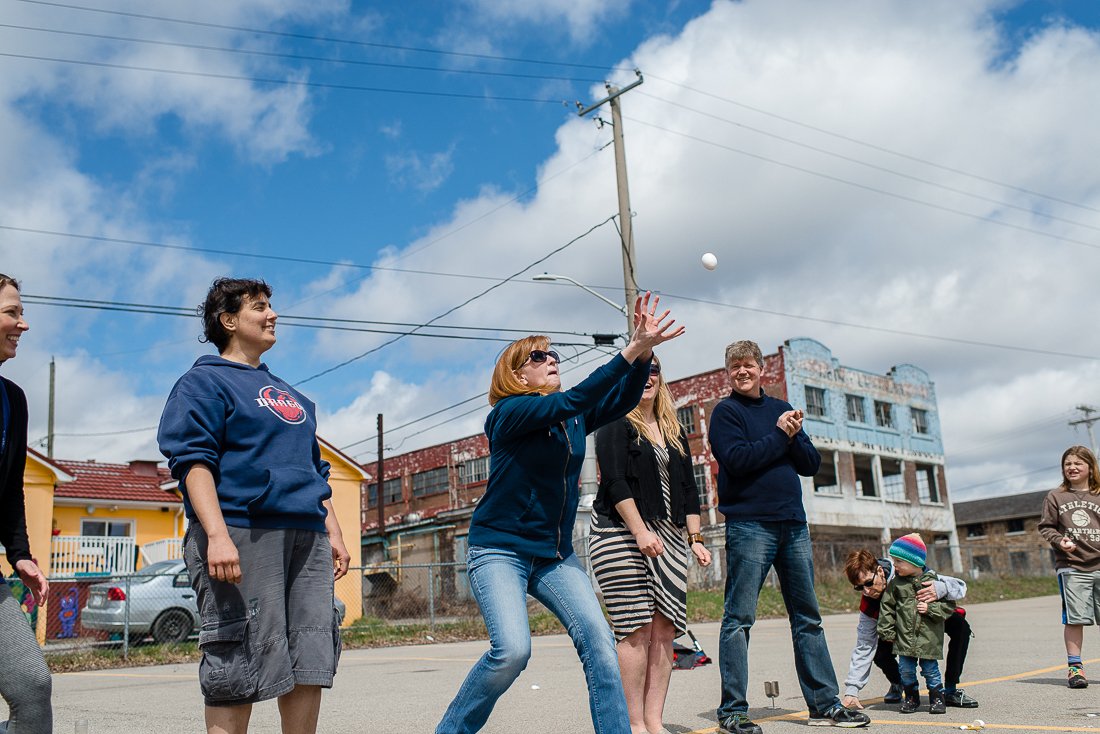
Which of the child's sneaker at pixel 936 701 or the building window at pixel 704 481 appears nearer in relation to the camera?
the child's sneaker at pixel 936 701

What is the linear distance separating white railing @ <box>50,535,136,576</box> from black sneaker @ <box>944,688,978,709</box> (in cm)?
1971

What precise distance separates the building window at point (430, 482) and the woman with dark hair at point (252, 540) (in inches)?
2006

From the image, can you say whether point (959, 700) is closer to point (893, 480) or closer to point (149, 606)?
point (149, 606)

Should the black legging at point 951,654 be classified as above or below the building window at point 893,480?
below

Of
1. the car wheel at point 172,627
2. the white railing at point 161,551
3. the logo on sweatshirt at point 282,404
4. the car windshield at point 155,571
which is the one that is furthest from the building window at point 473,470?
the logo on sweatshirt at point 282,404

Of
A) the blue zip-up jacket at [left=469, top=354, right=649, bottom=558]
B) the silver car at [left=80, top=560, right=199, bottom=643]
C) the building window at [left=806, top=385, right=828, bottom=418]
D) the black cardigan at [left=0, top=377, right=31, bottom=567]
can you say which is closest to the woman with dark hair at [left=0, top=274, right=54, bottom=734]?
the black cardigan at [left=0, top=377, right=31, bottom=567]

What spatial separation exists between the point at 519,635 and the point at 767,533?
223 centimetres

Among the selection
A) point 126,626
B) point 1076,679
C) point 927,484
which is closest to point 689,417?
point 927,484

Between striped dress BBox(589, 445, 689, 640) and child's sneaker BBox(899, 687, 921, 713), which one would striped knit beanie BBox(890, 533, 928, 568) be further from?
striped dress BBox(589, 445, 689, 640)

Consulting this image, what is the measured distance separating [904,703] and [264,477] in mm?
4436

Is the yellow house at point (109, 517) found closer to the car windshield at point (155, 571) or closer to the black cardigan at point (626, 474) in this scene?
the car windshield at point (155, 571)

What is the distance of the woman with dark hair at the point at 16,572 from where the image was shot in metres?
3.39

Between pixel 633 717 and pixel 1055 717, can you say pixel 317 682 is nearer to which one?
pixel 633 717

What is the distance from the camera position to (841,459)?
44.2 m
